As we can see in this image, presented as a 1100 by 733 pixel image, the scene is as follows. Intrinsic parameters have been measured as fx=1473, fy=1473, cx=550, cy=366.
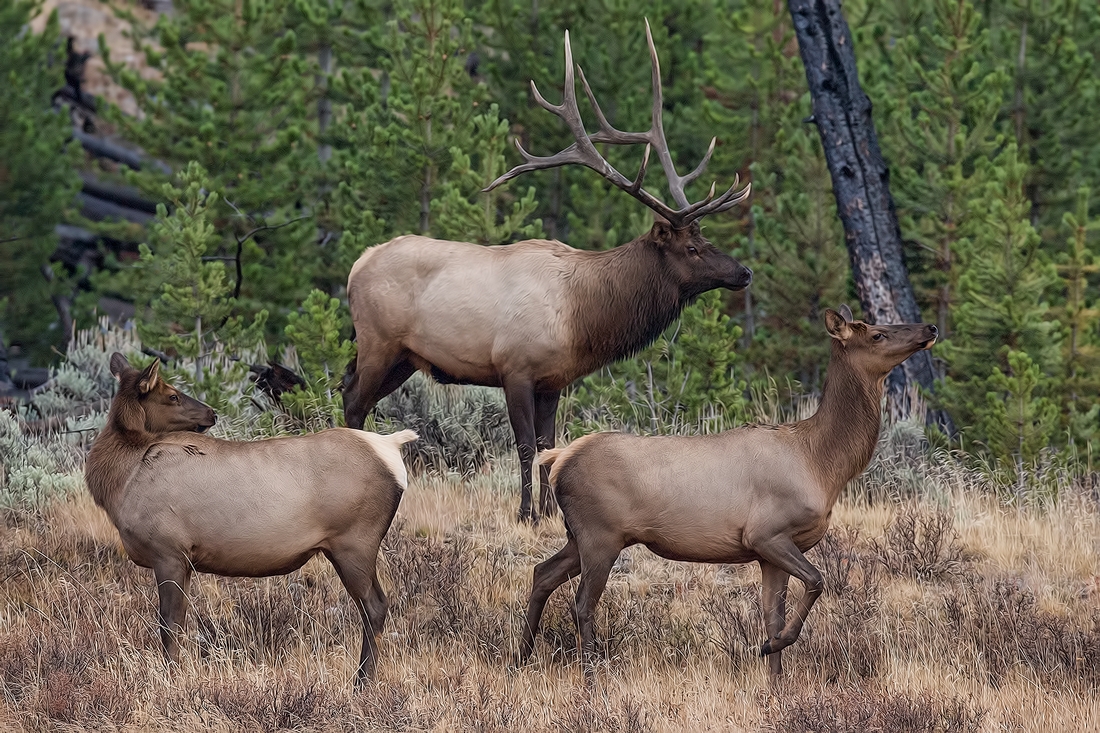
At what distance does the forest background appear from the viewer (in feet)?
35.0

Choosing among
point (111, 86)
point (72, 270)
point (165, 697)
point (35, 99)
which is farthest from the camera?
point (111, 86)

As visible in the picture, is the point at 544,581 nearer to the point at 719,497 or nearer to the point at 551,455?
the point at 551,455

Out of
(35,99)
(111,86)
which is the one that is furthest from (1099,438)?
(111,86)

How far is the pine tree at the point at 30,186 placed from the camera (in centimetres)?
1684

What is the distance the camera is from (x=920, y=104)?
13.0m

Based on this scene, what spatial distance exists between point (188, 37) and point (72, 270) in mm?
5748

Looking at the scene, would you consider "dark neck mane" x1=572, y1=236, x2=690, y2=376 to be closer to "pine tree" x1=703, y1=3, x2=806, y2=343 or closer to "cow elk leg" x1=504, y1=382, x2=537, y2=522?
"cow elk leg" x1=504, y1=382, x2=537, y2=522

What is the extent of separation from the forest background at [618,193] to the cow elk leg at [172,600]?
4.08 metres

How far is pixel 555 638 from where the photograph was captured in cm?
675

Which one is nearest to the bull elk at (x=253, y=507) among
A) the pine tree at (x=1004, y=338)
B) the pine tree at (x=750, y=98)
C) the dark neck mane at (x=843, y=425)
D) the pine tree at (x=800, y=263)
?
the dark neck mane at (x=843, y=425)

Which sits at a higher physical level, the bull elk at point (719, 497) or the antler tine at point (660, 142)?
the antler tine at point (660, 142)

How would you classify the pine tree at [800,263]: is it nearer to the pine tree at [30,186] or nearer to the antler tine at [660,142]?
the antler tine at [660,142]

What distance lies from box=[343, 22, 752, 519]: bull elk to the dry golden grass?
2.54 ft

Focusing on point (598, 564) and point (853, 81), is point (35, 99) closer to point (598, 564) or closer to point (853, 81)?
point (853, 81)
